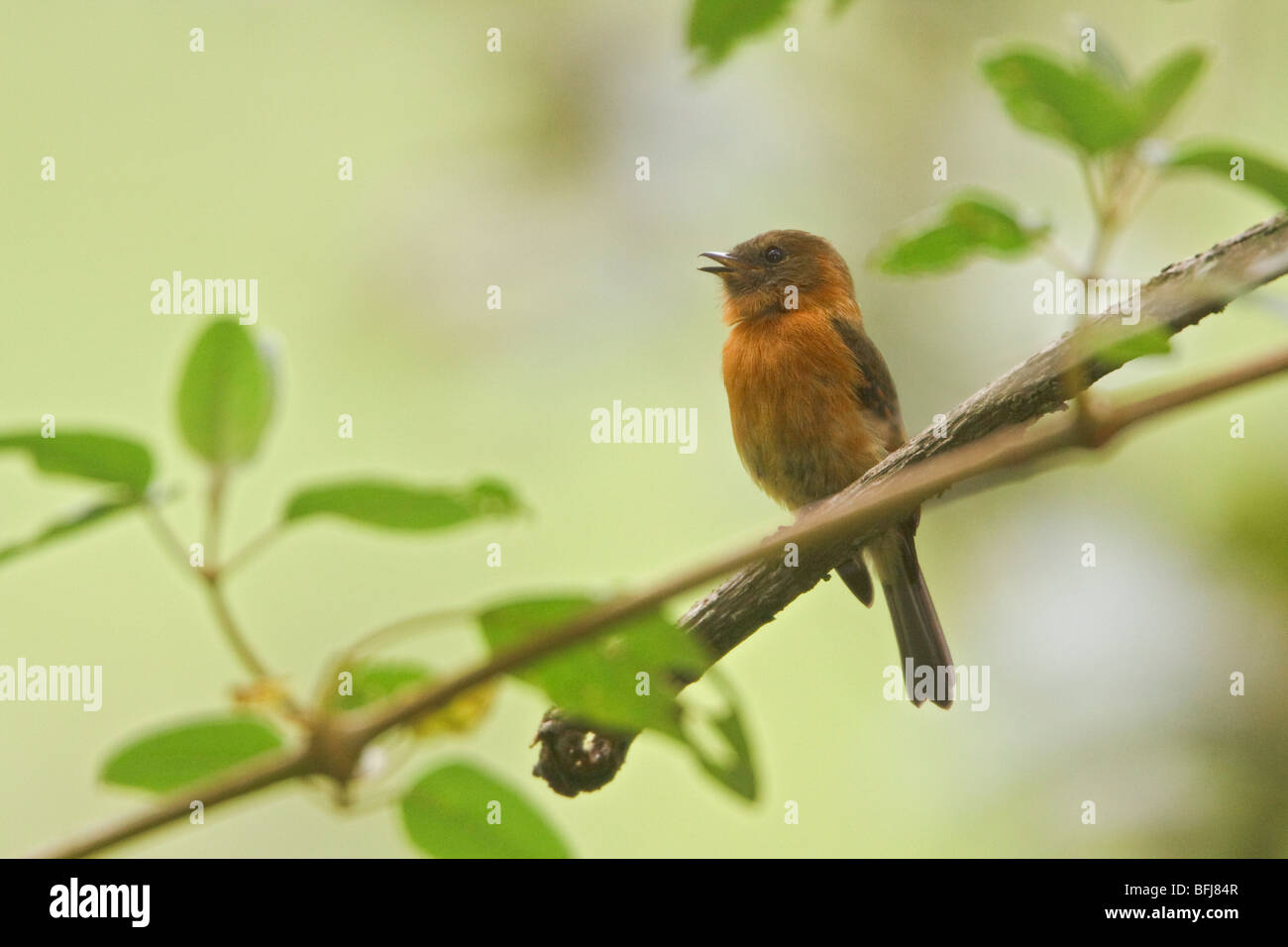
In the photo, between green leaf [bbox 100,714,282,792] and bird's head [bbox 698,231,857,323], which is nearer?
green leaf [bbox 100,714,282,792]

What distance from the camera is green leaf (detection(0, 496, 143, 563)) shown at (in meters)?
0.79

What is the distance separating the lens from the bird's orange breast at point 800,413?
16.8 feet

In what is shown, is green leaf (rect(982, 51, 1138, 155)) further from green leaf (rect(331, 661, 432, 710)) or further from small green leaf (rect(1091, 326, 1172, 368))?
green leaf (rect(331, 661, 432, 710))

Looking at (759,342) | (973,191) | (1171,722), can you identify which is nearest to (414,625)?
(973,191)

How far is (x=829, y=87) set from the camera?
9305mm

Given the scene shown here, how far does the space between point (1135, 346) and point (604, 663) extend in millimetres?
439

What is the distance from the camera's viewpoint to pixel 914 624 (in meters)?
5.54

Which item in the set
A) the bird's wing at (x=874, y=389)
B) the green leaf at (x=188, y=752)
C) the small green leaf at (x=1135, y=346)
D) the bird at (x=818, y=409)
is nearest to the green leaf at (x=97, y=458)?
the green leaf at (x=188, y=752)

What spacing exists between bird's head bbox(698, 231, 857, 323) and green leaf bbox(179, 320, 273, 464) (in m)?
4.76

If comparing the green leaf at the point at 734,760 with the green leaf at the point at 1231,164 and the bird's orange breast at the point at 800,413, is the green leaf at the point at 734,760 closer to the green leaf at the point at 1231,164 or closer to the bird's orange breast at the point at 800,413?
the green leaf at the point at 1231,164

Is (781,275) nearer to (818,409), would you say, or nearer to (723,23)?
(818,409)

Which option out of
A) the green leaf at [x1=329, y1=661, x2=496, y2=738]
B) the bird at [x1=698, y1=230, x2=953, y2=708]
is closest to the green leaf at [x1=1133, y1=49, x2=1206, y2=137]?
the green leaf at [x1=329, y1=661, x2=496, y2=738]

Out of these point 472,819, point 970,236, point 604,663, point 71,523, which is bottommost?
point 472,819

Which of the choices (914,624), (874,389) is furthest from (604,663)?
(914,624)
